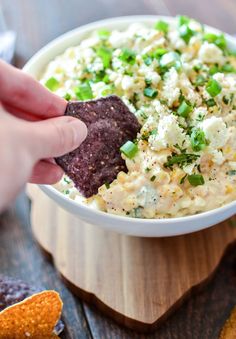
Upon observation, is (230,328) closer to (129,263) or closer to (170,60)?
(129,263)

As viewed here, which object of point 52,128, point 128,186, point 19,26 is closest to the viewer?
point 52,128

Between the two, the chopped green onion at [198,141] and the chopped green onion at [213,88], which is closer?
the chopped green onion at [198,141]

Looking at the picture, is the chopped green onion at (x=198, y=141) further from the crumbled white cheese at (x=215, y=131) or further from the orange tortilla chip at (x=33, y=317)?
the orange tortilla chip at (x=33, y=317)

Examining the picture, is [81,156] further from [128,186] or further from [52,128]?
[52,128]

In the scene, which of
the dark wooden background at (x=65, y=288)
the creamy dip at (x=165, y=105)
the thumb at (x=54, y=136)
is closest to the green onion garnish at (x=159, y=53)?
the creamy dip at (x=165, y=105)

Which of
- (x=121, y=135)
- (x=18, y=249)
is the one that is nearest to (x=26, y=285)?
(x=18, y=249)

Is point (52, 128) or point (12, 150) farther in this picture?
point (52, 128)

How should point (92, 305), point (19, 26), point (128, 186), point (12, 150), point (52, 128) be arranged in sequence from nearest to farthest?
1. point (12, 150)
2. point (52, 128)
3. point (128, 186)
4. point (92, 305)
5. point (19, 26)
